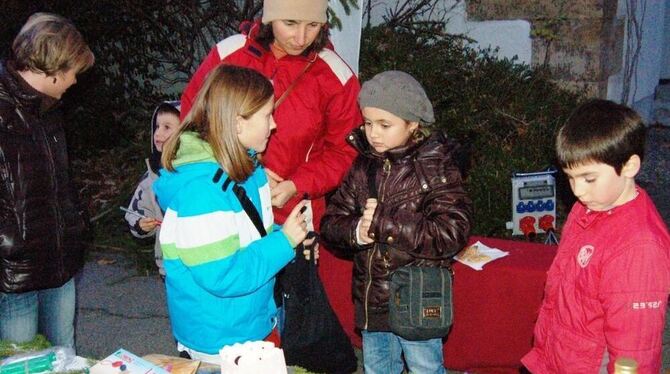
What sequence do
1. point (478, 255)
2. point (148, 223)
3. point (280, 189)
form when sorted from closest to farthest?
1. point (280, 189)
2. point (478, 255)
3. point (148, 223)

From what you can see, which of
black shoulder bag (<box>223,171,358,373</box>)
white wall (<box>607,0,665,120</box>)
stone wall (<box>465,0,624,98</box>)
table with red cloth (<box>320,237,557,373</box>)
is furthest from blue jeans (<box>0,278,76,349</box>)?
white wall (<box>607,0,665,120</box>)

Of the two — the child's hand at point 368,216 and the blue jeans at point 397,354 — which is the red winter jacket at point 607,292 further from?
the child's hand at point 368,216

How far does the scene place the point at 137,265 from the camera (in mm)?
6531

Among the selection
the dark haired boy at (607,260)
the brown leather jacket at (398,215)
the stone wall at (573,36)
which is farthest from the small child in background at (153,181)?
the stone wall at (573,36)

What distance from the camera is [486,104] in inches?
251

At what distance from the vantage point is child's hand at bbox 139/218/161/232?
4.44m

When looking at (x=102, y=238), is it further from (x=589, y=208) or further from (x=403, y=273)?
(x=589, y=208)

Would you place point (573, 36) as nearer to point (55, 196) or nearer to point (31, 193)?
point (55, 196)

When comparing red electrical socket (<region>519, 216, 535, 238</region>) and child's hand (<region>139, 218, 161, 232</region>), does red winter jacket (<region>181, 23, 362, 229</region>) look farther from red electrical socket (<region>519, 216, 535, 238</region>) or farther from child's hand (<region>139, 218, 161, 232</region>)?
red electrical socket (<region>519, 216, 535, 238</region>)

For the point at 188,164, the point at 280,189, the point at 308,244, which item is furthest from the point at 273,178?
the point at 188,164

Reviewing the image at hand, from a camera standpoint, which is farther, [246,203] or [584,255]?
[246,203]

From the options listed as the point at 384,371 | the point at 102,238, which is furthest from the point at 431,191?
the point at 102,238

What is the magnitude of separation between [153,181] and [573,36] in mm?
4342

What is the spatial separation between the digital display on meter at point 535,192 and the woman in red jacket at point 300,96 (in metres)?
2.07
